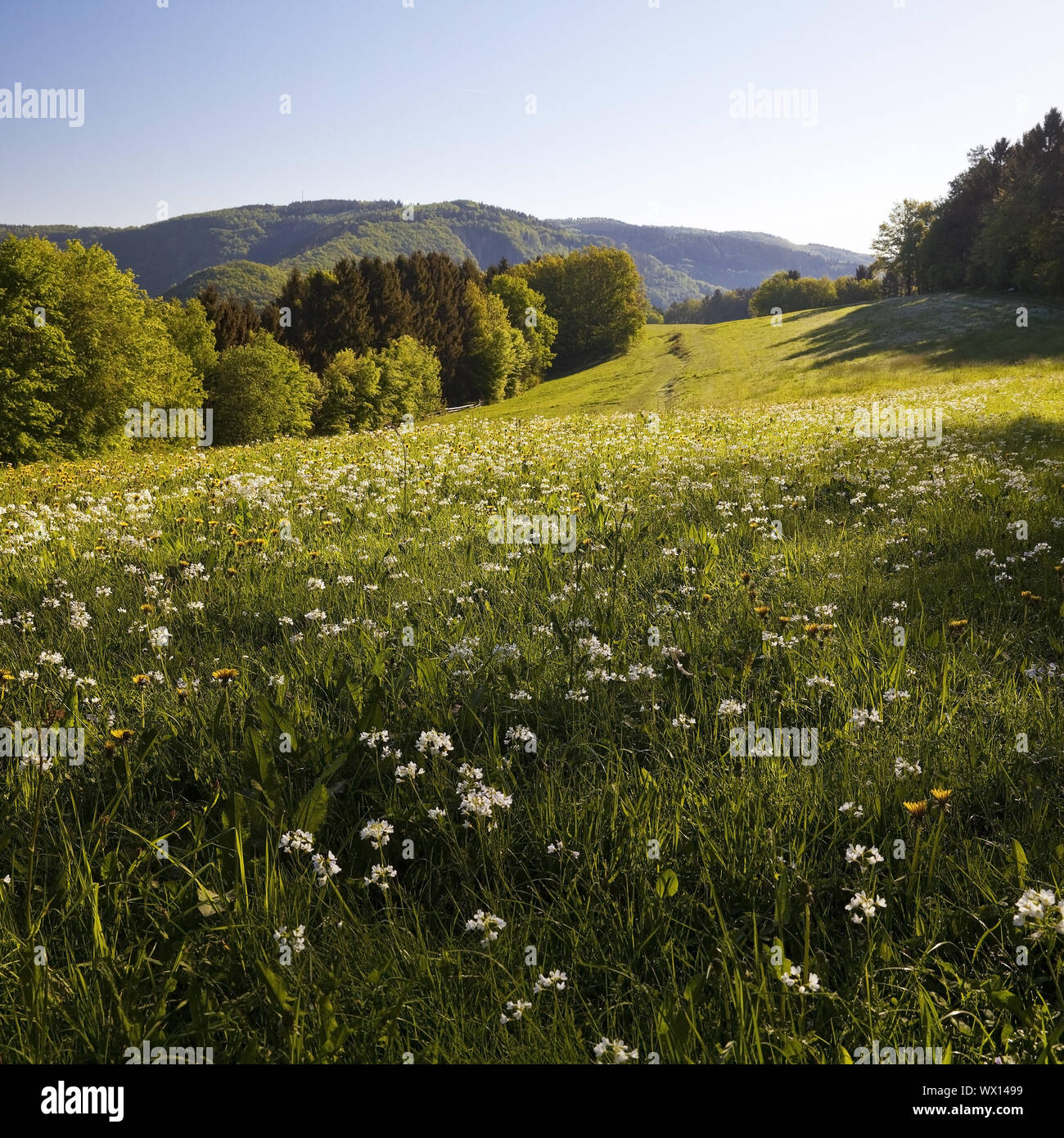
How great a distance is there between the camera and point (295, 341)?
195 feet

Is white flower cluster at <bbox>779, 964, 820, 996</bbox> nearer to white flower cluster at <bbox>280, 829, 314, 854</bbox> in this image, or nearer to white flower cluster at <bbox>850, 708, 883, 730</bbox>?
→ white flower cluster at <bbox>850, 708, 883, 730</bbox>

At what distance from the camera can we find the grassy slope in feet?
123

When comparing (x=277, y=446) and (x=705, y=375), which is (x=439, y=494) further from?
(x=705, y=375)

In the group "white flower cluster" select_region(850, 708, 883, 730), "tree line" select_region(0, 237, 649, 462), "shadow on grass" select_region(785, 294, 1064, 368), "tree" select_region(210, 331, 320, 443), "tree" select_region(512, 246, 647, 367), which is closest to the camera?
"white flower cluster" select_region(850, 708, 883, 730)

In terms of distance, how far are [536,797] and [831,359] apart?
54.3 meters

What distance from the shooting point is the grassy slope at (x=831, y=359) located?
123 ft

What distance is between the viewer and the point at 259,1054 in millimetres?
1824

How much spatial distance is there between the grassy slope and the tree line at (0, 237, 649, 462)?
10.2 m

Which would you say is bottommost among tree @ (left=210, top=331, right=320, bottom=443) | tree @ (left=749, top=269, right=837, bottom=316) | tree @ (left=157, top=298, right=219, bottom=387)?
tree @ (left=210, top=331, right=320, bottom=443)

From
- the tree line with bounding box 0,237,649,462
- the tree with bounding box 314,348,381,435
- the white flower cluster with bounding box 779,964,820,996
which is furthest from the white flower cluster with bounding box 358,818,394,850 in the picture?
the tree with bounding box 314,348,381,435

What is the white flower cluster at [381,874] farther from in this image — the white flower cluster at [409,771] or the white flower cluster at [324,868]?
the white flower cluster at [409,771]
